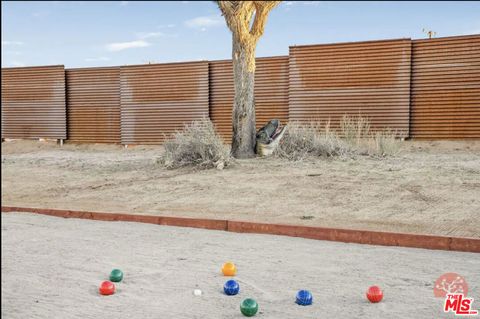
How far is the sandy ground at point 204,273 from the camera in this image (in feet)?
11.6

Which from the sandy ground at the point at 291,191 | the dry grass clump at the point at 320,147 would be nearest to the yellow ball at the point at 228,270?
the sandy ground at the point at 291,191

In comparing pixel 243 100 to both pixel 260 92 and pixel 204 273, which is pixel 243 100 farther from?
pixel 204 273

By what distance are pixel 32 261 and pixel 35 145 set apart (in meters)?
16.3

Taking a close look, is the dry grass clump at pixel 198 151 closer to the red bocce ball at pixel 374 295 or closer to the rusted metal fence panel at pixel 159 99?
the rusted metal fence panel at pixel 159 99

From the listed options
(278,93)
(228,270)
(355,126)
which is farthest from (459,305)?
(278,93)

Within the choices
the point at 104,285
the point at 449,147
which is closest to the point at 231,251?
the point at 104,285

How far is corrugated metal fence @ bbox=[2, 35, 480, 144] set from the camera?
14.9 meters

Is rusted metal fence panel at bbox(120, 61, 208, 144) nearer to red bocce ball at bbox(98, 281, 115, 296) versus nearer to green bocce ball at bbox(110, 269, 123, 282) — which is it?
green bocce ball at bbox(110, 269, 123, 282)

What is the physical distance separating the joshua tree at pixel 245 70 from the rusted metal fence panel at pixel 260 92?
5017 millimetres

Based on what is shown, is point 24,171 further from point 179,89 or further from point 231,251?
point 231,251

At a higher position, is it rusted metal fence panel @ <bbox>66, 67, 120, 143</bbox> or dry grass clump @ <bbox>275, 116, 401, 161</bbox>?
rusted metal fence panel @ <bbox>66, 67, 120, 143</bbox>

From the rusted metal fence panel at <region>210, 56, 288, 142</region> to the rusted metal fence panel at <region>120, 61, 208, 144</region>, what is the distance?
406 millimetres

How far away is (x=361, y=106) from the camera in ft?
51.6

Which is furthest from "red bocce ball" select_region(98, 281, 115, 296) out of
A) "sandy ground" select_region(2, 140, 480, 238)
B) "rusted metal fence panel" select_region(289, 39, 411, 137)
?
"rusted metal fence panel" select_region(289, 39, 411, 137)
